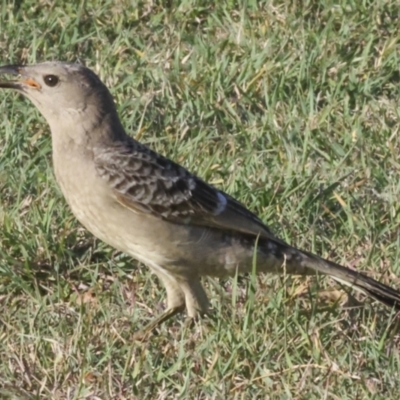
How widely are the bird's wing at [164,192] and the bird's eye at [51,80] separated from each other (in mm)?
406

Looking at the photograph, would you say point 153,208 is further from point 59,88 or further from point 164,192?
point 59,88

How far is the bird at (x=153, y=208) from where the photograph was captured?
667 cm

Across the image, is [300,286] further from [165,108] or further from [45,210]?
[165,108]

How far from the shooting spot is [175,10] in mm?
9914

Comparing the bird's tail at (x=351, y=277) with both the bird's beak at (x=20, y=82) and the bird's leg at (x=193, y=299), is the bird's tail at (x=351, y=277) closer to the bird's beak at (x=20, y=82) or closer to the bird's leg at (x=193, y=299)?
the bird's leg at (x=193, y=299)

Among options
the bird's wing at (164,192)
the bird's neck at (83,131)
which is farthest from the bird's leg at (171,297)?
the bird's neck at (83,131)

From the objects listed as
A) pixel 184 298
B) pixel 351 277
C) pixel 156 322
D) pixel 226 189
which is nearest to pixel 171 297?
pixel 184 298

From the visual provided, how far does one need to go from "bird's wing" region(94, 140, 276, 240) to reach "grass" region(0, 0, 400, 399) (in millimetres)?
399

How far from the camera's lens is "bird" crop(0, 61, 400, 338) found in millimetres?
6668

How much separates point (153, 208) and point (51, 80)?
0.84m

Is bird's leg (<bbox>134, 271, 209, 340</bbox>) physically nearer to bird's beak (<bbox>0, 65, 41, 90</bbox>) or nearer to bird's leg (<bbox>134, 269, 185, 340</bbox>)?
bird's leg (<bbox>134, 269, 185, 340</bbox>)

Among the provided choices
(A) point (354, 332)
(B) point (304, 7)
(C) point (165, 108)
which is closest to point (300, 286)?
(A) point (354, 332)

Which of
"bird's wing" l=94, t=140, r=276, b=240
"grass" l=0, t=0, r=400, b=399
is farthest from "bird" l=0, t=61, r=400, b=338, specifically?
"grass" l=0, t=0, r=400, b=399

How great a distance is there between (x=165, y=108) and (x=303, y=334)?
9.27 ft
